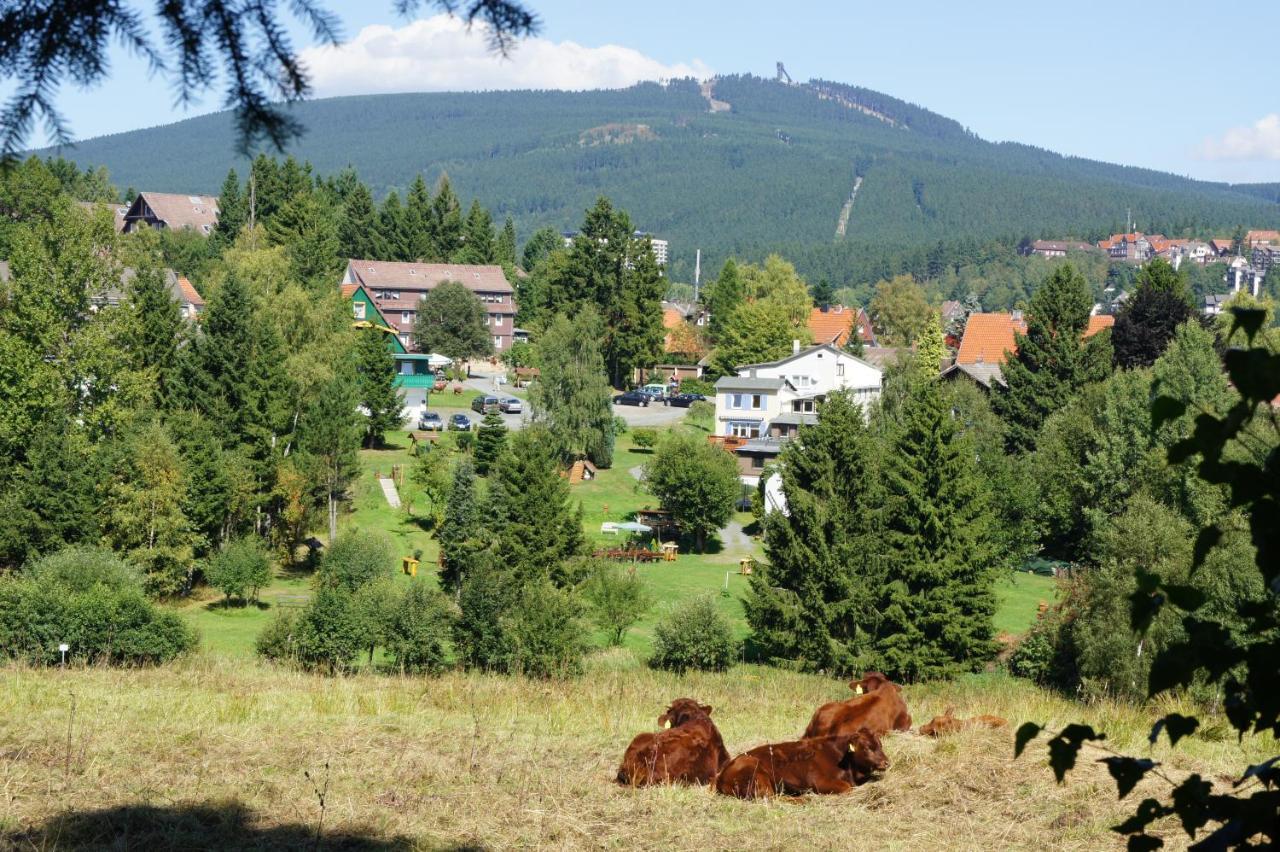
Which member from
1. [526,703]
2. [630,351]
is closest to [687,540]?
[630,351]

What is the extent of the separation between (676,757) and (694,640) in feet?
52.5

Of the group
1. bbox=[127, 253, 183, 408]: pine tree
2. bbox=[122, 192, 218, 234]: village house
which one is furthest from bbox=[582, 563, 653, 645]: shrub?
bbox=[122, 192, 218, 234]: village house

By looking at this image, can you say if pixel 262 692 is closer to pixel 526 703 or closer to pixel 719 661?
pixel 526 703

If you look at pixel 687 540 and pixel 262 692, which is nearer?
pixel 262 692

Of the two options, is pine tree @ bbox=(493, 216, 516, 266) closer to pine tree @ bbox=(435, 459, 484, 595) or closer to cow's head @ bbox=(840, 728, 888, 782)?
pine tree @ bbox=(435, 459, 484, 595)

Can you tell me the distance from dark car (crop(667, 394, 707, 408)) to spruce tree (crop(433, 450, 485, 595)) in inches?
1483

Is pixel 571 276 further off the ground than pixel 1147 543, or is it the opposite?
pixel 571 276

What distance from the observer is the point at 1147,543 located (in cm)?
3080

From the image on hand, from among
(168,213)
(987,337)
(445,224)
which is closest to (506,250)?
(445,224)

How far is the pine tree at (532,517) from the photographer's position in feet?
114

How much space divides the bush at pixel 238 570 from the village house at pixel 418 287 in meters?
51.7

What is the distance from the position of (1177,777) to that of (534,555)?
25953 millimetres

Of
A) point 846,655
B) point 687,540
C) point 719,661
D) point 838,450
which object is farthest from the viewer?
point 687,540

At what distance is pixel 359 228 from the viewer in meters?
97.8
